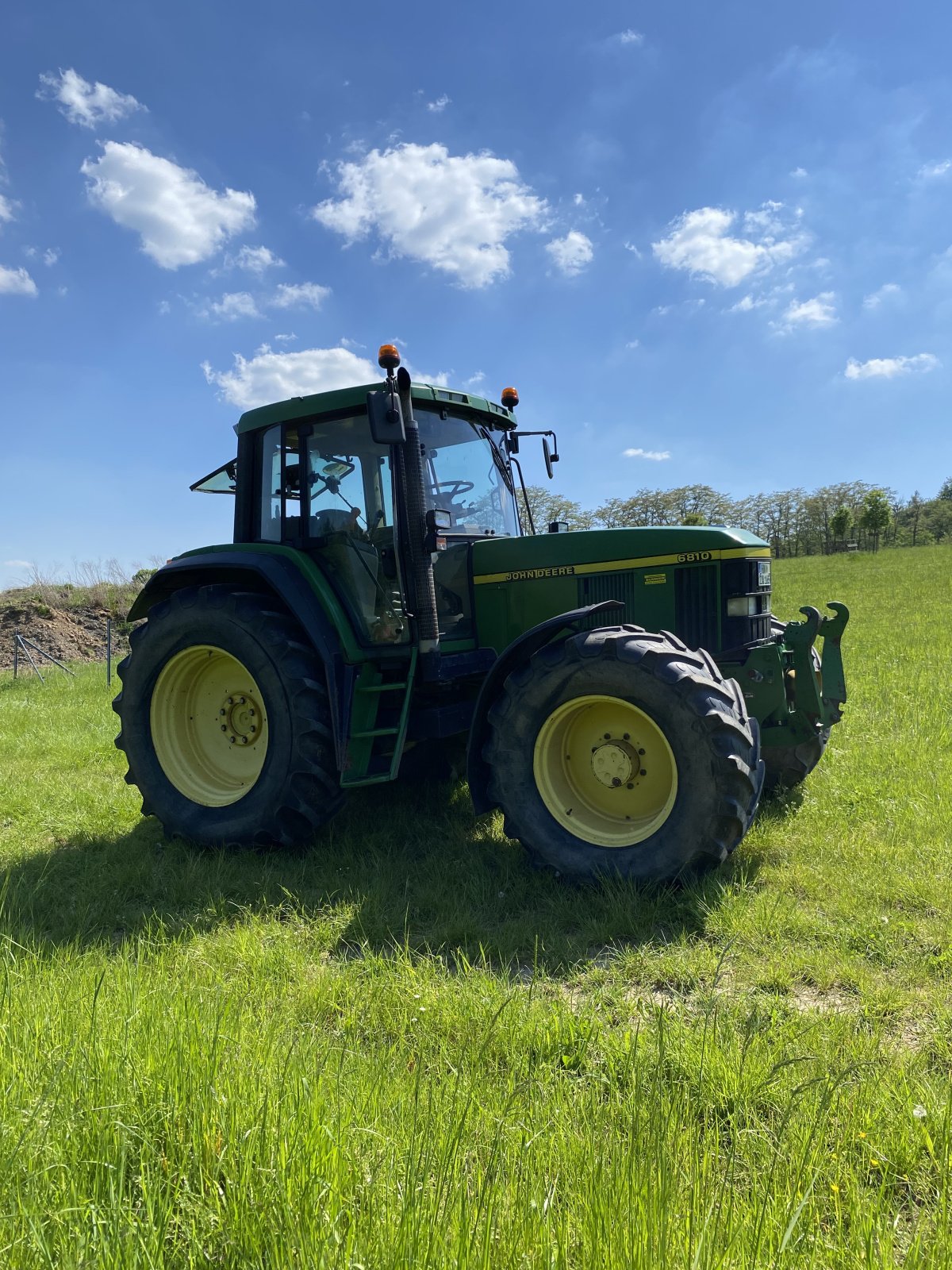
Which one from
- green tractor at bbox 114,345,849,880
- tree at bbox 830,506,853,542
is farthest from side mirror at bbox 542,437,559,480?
tree at bbox 830,506,853,542

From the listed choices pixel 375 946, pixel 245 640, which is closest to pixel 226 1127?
pixel 375 946

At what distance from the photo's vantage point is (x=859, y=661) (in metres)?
9.99

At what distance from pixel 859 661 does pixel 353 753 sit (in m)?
7.96

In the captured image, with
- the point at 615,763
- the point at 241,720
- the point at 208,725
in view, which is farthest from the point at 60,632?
the point at 615,763

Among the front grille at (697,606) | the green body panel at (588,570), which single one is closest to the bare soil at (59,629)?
the green body panel at (588,570)

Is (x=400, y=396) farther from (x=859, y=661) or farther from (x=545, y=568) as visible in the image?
(x=859, y=661)

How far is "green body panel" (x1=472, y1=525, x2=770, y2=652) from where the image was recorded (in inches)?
167

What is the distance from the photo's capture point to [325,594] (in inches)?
173

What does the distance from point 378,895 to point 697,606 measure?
2.19 meters

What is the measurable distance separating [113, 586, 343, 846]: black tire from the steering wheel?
3.81 ft

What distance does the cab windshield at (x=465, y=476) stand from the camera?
4.61 m

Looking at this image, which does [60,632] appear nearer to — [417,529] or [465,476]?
[465,476]

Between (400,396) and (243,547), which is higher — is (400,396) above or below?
above

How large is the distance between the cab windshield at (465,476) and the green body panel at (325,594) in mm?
747
